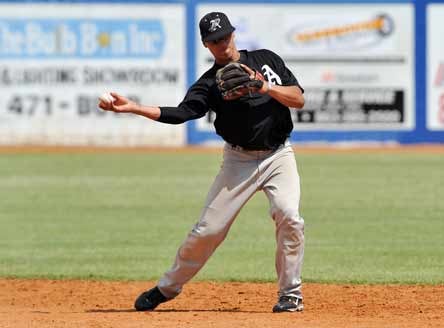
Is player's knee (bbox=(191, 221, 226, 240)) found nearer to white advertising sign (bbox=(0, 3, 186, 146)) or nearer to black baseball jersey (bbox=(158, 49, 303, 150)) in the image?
black baseball jersey (bbox=(158, 49, 303, 150))

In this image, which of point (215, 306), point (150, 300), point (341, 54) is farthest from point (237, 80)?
point (341, 54)

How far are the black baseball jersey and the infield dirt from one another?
1.22 metres

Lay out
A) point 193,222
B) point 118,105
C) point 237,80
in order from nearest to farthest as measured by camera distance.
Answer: point 237,80
point 118,105
point 193,222

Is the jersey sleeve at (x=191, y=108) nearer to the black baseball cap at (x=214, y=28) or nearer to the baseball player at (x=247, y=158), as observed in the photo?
the baseball player at (x=247, y=158)

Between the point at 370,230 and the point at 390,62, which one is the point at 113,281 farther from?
the point at 390,62

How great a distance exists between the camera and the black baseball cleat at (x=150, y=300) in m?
7.84

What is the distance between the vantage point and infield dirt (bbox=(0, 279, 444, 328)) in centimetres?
726

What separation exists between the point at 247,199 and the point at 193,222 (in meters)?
5.87

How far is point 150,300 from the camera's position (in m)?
7.86

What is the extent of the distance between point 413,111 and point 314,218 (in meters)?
12.0

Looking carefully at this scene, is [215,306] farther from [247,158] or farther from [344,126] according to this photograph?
[344,126]

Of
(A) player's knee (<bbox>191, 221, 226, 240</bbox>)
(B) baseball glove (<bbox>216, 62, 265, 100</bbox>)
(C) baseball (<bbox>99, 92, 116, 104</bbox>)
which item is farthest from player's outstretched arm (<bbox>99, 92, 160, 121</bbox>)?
(A) player's knee (<bbox>191, 221, 226, 240</bbox>)

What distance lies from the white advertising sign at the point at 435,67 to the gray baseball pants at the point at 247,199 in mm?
18064

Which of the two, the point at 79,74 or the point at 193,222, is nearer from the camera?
the point at 193,222
